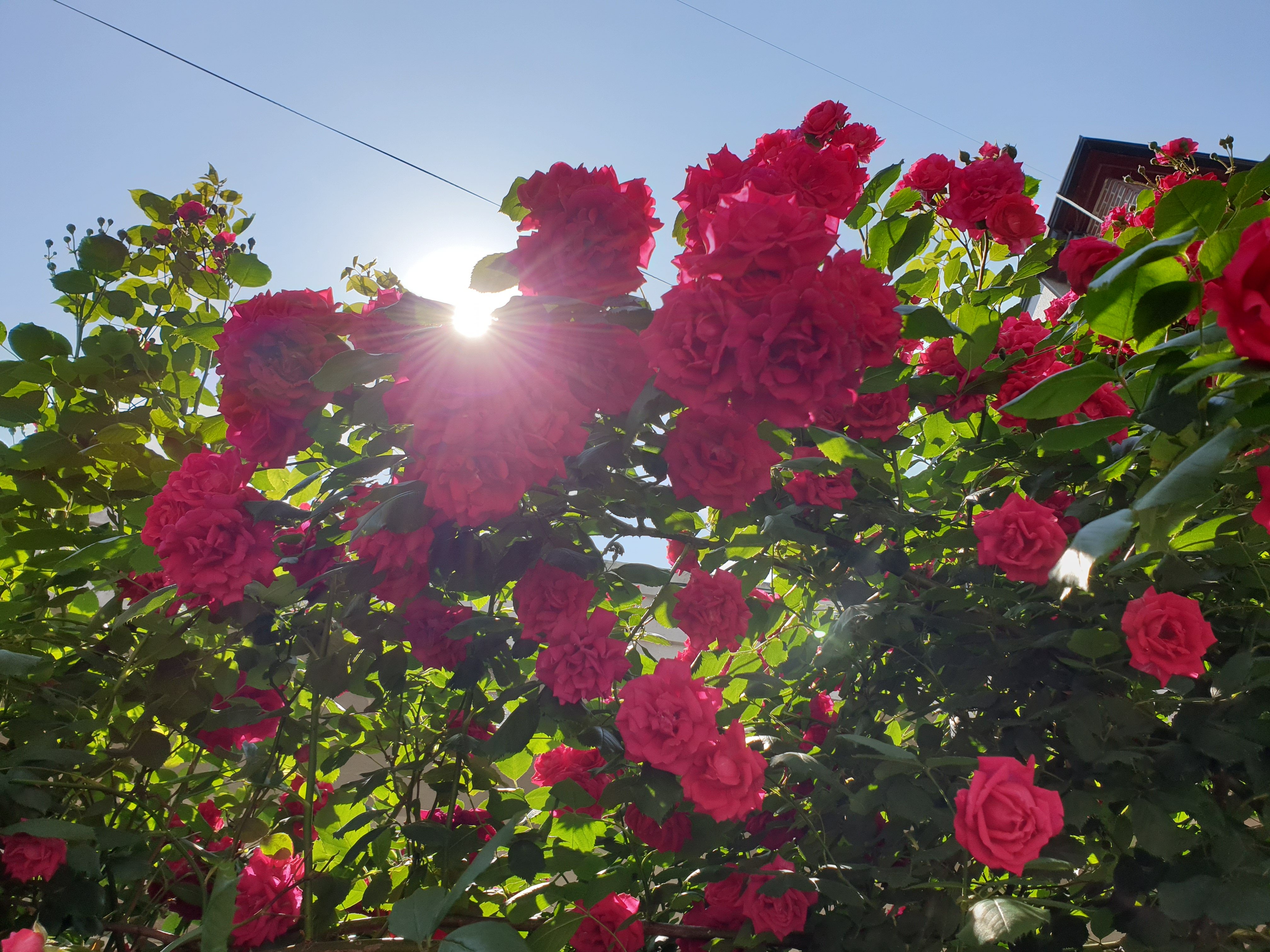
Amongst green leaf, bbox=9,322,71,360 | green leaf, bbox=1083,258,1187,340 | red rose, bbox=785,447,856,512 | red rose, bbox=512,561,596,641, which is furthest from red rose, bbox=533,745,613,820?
green leaf, bbox=9,322,71,360

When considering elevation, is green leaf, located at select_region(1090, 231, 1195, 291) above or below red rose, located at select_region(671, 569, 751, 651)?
above

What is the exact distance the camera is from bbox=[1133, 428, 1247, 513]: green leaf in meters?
0.51

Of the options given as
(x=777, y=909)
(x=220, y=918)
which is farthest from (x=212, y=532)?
(x=777, y=909)

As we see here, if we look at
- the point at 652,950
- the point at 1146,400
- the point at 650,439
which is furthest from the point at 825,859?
the point at 1146,400

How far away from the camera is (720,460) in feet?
2.72

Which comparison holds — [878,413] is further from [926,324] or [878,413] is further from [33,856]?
[33,856]

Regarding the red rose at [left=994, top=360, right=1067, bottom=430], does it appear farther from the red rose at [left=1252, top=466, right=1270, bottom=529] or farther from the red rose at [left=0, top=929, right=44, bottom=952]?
the red rose at [left=0, top=929, right=44, bottom=952]

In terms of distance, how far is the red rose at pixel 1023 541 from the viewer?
2.99 ft

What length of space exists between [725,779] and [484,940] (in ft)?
1.26

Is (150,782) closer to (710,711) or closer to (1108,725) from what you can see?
(710,711)

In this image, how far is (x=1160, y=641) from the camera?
0.84 meters

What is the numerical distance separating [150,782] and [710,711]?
1.33 metres

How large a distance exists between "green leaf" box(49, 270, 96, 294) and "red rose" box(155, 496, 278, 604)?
89 cm

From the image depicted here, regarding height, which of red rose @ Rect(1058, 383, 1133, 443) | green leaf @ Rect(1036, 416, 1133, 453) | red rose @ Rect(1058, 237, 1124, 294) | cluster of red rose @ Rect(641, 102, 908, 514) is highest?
red rose @ Rect(1058, 237, 1124, 294)
